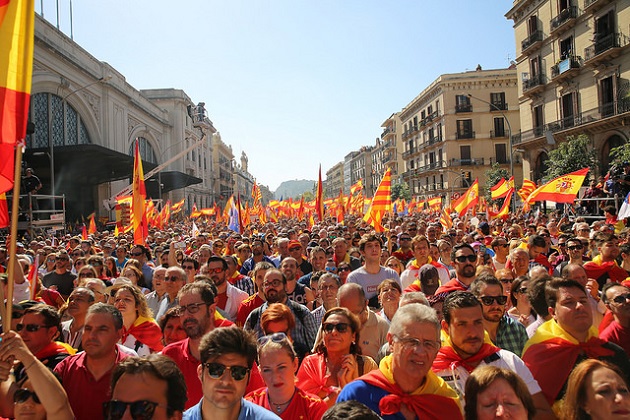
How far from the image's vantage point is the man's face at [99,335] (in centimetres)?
296

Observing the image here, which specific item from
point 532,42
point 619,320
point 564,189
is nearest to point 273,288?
point 619,320

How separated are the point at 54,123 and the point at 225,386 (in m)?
29.2

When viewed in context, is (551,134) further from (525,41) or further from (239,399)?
(239,399)

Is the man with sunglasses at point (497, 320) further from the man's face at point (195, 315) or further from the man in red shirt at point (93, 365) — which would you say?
the man in red shirt at point (93, 365)

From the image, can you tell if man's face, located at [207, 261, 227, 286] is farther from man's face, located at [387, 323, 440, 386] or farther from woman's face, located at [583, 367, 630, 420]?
woman's face, located at [583, 367, 630, 420]

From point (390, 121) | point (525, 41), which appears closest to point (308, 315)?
point (525, 41)

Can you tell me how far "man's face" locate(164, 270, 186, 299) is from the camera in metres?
5.31

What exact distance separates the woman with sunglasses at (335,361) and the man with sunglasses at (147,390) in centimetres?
108

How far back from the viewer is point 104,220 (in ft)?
93.4

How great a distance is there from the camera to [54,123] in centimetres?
2703

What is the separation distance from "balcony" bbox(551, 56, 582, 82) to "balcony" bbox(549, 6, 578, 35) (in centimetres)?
198

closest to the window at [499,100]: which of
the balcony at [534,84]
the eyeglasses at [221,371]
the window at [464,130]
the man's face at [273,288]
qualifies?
the window at [464,130]

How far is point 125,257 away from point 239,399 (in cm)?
827

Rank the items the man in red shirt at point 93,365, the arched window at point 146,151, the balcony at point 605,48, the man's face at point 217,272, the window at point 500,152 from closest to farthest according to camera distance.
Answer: the man in red shirt at point 93,365 < the man's face at point 217,272 < the balcony at point 605,48 < the arched window at point 146,151 < the window at point 500,152
